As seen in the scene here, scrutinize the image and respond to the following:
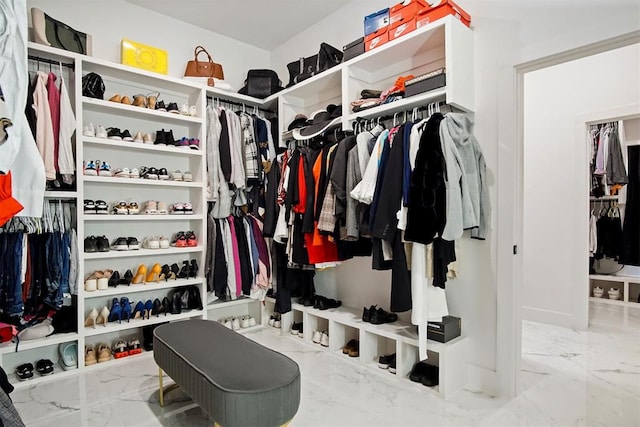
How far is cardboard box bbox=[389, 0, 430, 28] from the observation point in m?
2.33

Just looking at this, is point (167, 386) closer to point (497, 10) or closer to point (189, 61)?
point (189, 61)

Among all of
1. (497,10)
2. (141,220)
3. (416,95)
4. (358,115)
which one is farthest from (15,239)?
(497,10)

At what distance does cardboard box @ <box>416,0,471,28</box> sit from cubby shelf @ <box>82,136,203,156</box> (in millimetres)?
1937

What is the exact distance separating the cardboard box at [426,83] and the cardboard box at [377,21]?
20.0 inches

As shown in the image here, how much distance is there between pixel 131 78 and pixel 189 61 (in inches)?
21.8

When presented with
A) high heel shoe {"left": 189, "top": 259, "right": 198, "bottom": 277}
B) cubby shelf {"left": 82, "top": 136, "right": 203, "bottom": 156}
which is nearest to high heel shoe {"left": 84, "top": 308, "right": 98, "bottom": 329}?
high heel shoe {"left": 189, "top": 259, "right": 198, "bottom": 277}

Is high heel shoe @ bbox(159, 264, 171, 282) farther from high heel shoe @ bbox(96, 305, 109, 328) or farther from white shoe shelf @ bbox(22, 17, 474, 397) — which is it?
high heel shoe @ bbox(96, 305, 109, 328)

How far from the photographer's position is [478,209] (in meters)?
2.10

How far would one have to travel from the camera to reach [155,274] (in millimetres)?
2947

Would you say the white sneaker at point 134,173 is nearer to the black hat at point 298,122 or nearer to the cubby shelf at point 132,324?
the cubby shelf at point 132,324

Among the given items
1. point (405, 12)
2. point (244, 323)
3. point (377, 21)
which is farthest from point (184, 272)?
point (405, 12)

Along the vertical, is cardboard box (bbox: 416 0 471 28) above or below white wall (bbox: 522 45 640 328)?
above

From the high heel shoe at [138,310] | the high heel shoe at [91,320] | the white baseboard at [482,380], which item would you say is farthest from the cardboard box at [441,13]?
the high heel shoe at [91,320]

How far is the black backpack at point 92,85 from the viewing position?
2658 millimetres
